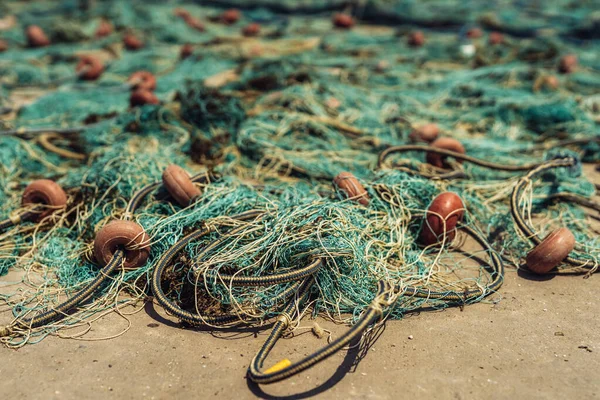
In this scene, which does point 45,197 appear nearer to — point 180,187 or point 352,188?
point 180,187

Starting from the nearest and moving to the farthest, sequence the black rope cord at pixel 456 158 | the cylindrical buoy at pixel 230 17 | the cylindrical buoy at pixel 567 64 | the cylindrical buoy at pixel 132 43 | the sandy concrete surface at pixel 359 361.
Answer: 1. the sandy concrete surface at pixel 359 361
2. the black rope cord at pixel 456 158
3. the cylindrical buoy at pixel 567 64
4. the cylindrical buoy at pixel 132 43
5. the cylindrical buoy at pixel 230 17

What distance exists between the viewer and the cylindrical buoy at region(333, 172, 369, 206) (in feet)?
11.3

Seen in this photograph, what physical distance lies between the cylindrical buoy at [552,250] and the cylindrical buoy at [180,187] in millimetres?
2318

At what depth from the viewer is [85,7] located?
12008mm

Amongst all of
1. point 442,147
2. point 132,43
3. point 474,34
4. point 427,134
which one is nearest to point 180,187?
point 442,147

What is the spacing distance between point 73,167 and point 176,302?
2.50 m

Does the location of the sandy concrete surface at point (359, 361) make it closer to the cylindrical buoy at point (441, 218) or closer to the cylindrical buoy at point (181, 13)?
the cylindrical buoy at point (441, 218)

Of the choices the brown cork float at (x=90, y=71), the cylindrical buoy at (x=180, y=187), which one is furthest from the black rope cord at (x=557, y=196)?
the brown cork float at (x=90, y=71)

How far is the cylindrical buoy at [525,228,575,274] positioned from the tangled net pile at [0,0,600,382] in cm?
24

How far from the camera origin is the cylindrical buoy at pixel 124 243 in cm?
301

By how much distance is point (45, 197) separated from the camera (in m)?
3.62

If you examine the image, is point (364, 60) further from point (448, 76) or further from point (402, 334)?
point (402, 334)

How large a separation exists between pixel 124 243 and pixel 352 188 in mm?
1567

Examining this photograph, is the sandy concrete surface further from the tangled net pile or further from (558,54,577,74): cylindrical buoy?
(558,54,577,74): cylindrical buoy
